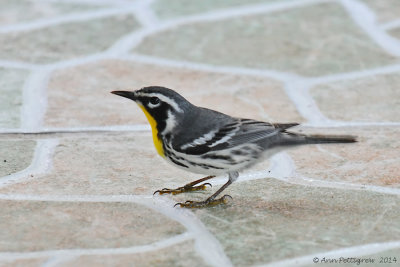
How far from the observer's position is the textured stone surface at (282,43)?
848 centimetres

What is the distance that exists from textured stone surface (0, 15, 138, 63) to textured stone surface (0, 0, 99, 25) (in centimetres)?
39

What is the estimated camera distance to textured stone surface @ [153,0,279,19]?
32.0 ft

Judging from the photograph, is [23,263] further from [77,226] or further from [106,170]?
[106,170]

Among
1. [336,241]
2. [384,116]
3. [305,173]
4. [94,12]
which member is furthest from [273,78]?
[336,241]

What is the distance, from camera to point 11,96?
7.54 m

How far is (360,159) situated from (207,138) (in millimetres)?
1559

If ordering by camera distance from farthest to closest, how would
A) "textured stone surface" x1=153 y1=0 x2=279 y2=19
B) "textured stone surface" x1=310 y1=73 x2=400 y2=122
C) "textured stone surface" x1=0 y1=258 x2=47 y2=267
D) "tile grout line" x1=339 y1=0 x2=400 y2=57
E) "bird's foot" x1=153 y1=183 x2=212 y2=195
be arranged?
"textured stone surface" x1=153 y1=0 x2=279 y2=19 → "tile grout line" x1=339 y1=0 x2=400 y2=57 → "textured stone surface" x1=310 y1=73 x2=400 y2=122 → "bird's foot" x1=153 y1=183 x2=212 y2=195 → "textured stone surface" x1=0 y1=258 x2=47 y2=267

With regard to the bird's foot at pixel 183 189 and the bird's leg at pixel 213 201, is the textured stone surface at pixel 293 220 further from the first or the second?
the bird's foot at pixel 183 189

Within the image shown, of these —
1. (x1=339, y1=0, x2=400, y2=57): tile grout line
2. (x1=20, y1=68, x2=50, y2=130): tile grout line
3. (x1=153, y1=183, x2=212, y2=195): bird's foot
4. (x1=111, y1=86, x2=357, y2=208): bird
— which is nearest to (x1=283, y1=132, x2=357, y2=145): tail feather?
(x1=111, y1=86, x2=357, y2=208): bird

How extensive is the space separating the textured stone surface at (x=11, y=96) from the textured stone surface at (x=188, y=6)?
2.30m

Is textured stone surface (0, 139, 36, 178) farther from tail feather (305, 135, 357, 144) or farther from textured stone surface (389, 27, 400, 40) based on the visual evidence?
textured stone surface (389, 27, 400, 40)

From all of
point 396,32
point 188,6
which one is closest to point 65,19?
point 188,6

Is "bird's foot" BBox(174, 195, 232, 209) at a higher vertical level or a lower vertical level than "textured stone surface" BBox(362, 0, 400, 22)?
lower

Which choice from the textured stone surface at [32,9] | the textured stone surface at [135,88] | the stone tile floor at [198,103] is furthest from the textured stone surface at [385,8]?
the textured stone surface at [32,9]
